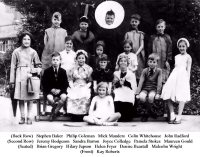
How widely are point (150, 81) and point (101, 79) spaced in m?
0.66

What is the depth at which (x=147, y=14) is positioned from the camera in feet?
20.3

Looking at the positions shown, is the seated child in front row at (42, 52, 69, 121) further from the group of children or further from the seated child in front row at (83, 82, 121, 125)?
the seated child in front row at (83, 82, 121, 125)

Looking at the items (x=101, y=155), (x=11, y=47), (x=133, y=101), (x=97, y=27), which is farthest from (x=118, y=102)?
(x=11, y=47)

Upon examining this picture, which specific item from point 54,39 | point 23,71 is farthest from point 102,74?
point 23,71

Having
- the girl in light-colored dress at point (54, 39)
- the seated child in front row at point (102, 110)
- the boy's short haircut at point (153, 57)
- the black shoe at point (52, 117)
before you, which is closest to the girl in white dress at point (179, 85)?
the boy's short haircut at point (153, 57)

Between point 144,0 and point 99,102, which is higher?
point 144,0

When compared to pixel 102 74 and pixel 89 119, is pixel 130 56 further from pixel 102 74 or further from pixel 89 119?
pixel 89 119

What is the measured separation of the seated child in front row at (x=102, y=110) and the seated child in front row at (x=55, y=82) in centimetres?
41

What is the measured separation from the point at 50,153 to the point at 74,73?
4.37 ft

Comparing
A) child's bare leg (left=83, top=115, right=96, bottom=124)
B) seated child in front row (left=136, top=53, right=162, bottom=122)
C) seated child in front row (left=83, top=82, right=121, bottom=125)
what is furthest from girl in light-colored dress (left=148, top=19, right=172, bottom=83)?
child's bare leg (left=83, top=115, right=96, bottom=124)

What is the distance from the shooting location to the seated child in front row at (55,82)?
518cm

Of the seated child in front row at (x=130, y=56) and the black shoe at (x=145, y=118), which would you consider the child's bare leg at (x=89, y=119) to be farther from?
the seated child in front row at (x=130, y=56)

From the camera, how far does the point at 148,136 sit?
4531 mm

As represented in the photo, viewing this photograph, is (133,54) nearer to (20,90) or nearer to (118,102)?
(118,102)
